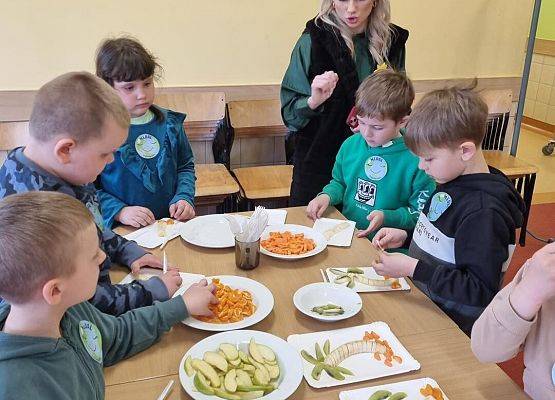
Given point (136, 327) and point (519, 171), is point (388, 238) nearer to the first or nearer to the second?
point (136, 327)

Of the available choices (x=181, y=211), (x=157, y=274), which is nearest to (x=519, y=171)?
(x=181, y=211)

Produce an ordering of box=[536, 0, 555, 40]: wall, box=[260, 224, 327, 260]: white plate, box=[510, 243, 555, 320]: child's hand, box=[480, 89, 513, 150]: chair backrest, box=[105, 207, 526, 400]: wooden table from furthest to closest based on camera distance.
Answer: box=[536, 0, 555, 40]: wall → box=[480, 89, 513, 150]: chair backrest → box=[260, 224, 327, 260]: white plate → box=[105, 207, 526, 400]: wooden table → box=[510, 243, 555, 320]: child's hand

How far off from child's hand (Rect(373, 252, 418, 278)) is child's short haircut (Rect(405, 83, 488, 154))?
330mm

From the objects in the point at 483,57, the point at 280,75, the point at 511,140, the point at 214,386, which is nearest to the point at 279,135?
the point at 280,75

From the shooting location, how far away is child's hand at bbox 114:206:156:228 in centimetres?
184

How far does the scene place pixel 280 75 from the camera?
3.63 meters

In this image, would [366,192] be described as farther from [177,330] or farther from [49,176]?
[49,176]

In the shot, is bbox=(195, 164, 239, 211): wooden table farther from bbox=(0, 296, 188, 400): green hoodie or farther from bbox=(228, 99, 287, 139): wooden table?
bbox=(0, 296, 188, 400): green hoodie

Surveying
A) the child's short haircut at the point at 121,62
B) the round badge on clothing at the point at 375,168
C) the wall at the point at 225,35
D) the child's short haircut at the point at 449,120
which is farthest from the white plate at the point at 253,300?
the wall at the point at 225,35

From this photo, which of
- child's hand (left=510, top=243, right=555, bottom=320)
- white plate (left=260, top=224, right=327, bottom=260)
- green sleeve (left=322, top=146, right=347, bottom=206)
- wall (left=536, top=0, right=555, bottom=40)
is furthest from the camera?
wall (left=536, top=0, right=555, bottom=40)

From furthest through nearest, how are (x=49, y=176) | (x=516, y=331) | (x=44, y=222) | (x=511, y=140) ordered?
(x=511, y=140), (x=49, y=176), (x=516, y=331), (x=44, y=222)

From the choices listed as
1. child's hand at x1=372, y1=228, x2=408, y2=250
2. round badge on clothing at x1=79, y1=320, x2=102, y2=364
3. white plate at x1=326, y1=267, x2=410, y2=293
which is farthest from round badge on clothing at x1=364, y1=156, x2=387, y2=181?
round badge on clothing at x1=79, y1=320, x2=102, y2=364

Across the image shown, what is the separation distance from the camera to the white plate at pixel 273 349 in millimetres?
1055

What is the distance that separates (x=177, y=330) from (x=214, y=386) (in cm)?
26
